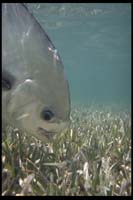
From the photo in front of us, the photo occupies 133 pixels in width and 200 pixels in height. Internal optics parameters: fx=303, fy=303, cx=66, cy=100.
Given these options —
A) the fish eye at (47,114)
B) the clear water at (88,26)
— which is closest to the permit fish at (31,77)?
the fish eye at (47,114)

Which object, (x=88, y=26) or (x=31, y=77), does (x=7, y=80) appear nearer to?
(x=31, y=77)

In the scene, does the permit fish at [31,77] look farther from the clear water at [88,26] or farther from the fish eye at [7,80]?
the clear water at [88,26]

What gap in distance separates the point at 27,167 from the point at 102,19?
93.6ft

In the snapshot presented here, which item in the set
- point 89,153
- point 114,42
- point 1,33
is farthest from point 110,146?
point 114,42

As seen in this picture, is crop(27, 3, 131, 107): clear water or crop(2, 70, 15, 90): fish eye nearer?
crop(2, 70, 15, 90): fish eye

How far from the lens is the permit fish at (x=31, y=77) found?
3.25 metres

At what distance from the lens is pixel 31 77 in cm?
327

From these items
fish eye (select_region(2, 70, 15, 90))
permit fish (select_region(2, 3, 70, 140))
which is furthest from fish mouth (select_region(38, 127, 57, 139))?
fish eye (select_region(2, 70, 15, 90))

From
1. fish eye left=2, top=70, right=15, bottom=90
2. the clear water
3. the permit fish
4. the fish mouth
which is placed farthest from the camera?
the clear water

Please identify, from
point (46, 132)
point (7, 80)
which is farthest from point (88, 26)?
point (7, 80)

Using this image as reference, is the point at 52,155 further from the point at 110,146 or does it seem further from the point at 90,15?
the point at 90,15

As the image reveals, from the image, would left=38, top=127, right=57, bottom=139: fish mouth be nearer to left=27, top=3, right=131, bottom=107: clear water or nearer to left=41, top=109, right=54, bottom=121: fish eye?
left=41, top=109, right=54, bottom=121: fish eye

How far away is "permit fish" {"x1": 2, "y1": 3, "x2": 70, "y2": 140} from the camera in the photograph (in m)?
3.25

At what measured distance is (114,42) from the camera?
4275 centimetres
